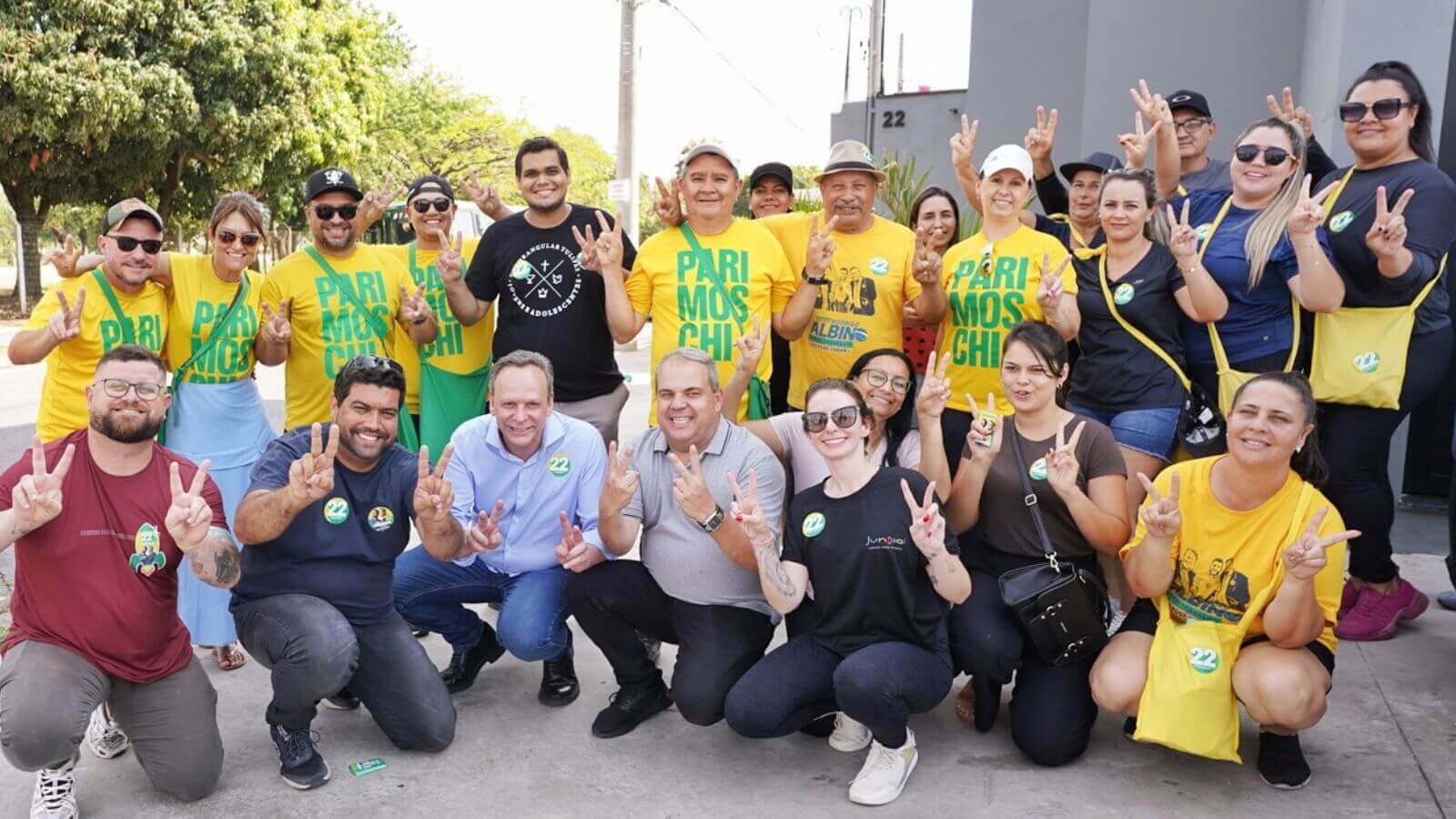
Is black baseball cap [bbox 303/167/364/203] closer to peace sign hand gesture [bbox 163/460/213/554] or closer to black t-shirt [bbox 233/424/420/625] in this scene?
black t-shirt [bbox 233/424/420/625]

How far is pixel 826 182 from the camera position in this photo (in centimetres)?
471

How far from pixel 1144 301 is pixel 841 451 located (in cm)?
144

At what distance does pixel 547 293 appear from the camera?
4762 millimetres

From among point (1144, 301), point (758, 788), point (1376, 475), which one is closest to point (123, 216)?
point (758, 788)

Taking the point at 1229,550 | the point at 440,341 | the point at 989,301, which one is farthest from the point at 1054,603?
the point at 440,341

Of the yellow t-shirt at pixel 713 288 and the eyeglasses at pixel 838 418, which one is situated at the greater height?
the yellow t-shirt at pixel 713 288

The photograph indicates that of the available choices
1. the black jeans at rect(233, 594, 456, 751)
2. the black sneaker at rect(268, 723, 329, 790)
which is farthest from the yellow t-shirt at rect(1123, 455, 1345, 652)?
the black sneaker at rect(268, 723, 329, 790)

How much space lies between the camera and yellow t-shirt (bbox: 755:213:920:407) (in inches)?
179

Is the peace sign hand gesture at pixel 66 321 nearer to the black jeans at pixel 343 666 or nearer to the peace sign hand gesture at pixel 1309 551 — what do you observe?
the black jeans at pixel 343 666

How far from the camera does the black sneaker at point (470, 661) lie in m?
4.20

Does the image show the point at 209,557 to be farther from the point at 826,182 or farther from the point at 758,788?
the point at 826,182

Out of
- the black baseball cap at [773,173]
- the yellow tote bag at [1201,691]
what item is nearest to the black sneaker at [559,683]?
the yellow tote bag at [1201,691]

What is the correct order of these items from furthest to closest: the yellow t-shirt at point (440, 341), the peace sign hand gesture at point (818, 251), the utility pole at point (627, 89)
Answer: the utility pole at point (627, 89)
the yellow t-shirt at point (440, 341)
the peace sign hand gesture at point (818, 251)

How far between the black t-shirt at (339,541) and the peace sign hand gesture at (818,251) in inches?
69.0
